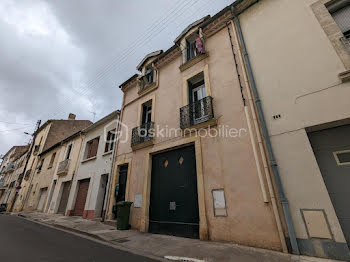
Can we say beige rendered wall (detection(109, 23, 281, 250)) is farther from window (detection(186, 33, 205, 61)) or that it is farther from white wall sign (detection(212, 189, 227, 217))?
window (detection(186, 33, 205, 61))

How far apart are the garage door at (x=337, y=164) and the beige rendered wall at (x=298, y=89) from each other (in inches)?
17.2

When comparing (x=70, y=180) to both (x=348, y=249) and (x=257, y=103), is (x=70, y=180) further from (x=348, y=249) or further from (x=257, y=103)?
(x=348, y=249)

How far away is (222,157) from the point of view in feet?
15.6

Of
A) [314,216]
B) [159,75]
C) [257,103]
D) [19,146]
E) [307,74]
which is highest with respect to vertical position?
[19,146]

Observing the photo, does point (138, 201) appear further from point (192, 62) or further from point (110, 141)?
point (192, 62)

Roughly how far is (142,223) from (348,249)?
5422 millimetres

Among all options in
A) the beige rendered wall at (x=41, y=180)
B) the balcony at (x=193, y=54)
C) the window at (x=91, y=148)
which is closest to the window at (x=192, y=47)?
the balcony at (x=193, y=54)

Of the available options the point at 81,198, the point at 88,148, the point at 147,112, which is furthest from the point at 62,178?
the point at 147,112

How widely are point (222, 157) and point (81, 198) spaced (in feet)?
31.2

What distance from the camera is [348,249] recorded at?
2.80 m

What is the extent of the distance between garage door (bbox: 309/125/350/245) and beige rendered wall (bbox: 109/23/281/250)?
130 centimetres

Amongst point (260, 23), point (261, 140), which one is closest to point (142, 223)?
point (261, 140)

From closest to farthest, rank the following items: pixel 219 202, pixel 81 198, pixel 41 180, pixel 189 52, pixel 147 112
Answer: pixel 219 202, pixel 189 52, pixel 147 112, pixel 81 198, pixel 41 180

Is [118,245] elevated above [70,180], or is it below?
below
